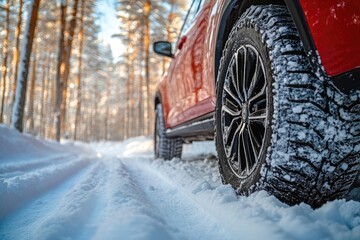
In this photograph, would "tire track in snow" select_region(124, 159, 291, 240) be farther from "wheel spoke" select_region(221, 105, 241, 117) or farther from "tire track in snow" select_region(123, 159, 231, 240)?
"wheel spoke" select_region(221, 105, 241, 117)

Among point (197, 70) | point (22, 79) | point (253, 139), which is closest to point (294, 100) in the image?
point (253, 139)

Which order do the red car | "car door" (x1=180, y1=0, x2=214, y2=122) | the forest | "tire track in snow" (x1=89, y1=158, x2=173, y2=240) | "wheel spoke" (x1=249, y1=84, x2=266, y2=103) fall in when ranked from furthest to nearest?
1. the forest
2. "car door" (x1=180, y1=0, x2=214, y2=122)
3. "wheel spoke" (x1=249, y1=84, x2=266, y2=103)
4. the red car
5. "tire track in snow" (x1=89, y1=158, x2=173, y2=240)

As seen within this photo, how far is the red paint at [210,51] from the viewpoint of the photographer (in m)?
0.99

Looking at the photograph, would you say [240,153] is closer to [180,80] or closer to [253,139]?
[253,139]

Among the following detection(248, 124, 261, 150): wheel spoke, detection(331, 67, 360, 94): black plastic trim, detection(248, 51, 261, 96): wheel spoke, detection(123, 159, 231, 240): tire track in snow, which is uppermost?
detection(248, 51, 261, 96): wheel spoke

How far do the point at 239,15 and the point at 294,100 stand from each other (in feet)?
2.98

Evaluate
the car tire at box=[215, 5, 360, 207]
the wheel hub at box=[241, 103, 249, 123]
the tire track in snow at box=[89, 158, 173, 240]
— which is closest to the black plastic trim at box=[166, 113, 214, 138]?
the wheel hub at box=[241, 103, 249, 123]

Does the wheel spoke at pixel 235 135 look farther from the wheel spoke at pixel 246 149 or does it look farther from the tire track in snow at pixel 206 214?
the tire track in snow at pixel 206 214

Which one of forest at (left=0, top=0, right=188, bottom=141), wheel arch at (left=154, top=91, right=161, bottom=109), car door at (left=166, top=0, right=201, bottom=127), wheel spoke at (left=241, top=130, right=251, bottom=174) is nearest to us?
wheel spoke at (left=241, top=130, right=251, bottom=174)

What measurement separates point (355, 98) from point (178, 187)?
1402 mm

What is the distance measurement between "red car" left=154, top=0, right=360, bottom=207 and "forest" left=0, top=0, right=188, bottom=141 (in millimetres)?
6795

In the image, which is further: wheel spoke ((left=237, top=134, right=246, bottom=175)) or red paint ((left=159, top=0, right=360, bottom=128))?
wheel spoke ((left=237, top=134, right=246, bottom=175))

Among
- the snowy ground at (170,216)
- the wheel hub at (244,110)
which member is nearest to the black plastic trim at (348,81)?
the wheel hub at (244,110)

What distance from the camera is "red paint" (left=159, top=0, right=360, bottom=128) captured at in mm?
988
